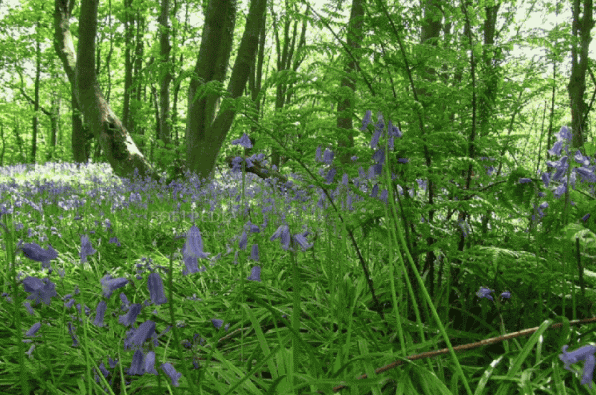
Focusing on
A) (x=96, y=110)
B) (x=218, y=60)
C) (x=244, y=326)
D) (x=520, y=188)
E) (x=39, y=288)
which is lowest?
(x=244, y=326)

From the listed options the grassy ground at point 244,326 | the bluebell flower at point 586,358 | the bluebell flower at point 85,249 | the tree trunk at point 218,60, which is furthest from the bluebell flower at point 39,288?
the tree trunk at point 218,60

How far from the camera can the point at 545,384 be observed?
136cm

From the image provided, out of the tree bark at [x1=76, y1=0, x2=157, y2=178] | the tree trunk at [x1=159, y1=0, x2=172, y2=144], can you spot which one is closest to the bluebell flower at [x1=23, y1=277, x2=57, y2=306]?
the tree bark at [x1=76, y1=0, x2=157, y2=178]

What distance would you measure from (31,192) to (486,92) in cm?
621

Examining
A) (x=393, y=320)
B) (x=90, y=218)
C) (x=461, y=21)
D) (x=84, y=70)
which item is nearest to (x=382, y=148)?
(x=393, y=320)

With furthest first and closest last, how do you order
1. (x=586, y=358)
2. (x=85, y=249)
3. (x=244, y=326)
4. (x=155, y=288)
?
(x=244, y=326) → (x=85, y=249) → (x=155, y=288) → (x=586, y=358)

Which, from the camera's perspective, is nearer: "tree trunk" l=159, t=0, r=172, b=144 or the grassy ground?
the grassy ground

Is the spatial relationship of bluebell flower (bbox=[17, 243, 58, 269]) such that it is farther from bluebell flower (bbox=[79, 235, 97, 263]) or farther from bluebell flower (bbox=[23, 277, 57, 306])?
bluebell flower (bbox=[79, 235, 97, 263])

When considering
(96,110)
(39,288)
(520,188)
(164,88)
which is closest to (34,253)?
(39,288)

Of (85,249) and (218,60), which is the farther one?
(218,60)

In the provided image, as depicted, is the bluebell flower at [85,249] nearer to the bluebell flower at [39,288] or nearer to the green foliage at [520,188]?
the bluebell flower at [39,288]

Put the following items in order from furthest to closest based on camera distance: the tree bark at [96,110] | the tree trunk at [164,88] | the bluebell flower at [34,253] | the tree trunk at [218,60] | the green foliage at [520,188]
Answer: the tree trunk at [164,88]
the tree bark at [96,110]
the tree trunk at [218,60]
the green foliage at [520,188]
the bluebell flower at [34,253]

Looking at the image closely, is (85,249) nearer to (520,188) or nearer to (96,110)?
→ (520,188)

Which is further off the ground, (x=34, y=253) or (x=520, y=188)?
(x=520, y=188)
